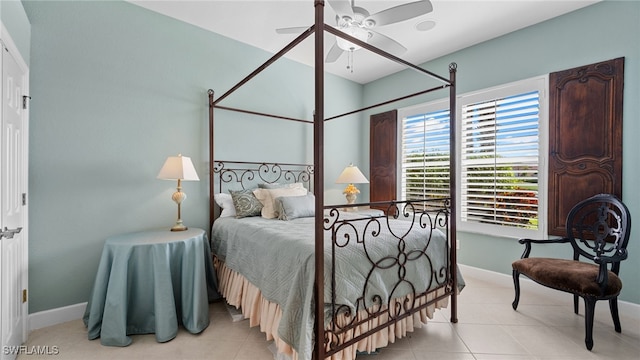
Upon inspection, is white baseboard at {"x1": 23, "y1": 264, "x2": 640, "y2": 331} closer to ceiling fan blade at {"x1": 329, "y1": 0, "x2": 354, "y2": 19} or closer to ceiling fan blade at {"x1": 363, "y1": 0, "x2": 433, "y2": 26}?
ceiling fan blade at {"x1": 363, "y1": 0, "x2": 433, "y2": 26}

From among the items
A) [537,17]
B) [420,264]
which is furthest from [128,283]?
[537,17]

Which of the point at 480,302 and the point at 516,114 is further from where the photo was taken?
the point at 516,114

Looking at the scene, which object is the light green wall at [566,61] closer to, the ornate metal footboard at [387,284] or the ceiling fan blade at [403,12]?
the ornate metal footboard at [387,284]

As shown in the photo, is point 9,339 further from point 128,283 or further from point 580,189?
point 580,189

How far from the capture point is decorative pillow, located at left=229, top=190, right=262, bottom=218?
2848mm

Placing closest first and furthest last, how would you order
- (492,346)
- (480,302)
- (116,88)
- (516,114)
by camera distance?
(492,346) → (116,88) → (480,302) → (516,114)

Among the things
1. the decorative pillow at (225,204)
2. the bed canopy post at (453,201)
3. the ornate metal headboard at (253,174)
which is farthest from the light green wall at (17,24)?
the bed canopy post at (453,201)

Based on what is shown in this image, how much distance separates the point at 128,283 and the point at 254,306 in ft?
3.04

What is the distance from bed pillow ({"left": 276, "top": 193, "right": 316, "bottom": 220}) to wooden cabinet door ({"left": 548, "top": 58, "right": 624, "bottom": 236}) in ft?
8.00

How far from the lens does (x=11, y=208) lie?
5.77 feet

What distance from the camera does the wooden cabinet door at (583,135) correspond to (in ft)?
7.81

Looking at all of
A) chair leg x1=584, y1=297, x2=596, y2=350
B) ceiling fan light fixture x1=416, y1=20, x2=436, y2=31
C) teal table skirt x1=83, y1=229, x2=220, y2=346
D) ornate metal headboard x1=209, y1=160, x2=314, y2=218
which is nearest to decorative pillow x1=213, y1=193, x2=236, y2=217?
ornate metal headboard x1=209, y1=160, x2=314, y2=218

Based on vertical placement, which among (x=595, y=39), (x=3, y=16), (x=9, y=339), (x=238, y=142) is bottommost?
(x=9, y=339)

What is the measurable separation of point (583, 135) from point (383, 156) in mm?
2323
